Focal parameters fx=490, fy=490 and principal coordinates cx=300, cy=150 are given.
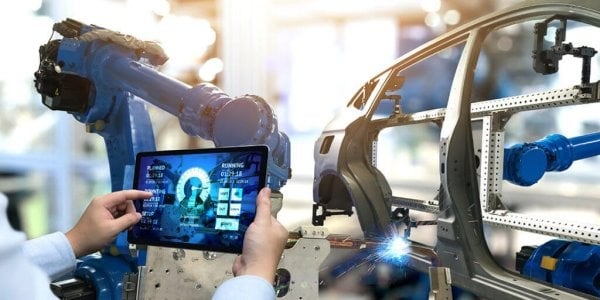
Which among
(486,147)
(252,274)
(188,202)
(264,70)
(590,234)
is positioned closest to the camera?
(252,274)

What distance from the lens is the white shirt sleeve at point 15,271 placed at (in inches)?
26.8

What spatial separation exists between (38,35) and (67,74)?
8.32ft

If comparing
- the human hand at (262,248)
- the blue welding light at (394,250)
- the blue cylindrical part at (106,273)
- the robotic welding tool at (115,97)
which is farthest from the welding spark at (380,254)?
the blue cylindrical part at (106,273)

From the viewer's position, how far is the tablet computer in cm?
138

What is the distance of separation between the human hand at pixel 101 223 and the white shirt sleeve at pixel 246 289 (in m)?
0.59

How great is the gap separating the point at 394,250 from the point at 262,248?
1.80 meters

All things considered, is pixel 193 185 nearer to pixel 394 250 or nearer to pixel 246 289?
pixel 246 289

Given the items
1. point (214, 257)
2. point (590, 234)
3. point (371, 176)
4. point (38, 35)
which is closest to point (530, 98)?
point (590, 234)

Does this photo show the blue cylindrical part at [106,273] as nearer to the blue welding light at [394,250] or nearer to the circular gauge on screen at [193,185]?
the circular gauge on screen at [193,185]

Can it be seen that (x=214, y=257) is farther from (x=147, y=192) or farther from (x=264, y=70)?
(x=264, y=70)

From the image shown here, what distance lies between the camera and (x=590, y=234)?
6.57 feet

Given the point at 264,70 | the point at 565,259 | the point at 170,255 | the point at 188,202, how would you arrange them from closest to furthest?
the point at 188,202
the point at 170,255
the point at 565,259
the point at 264,70

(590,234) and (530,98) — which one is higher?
(530,98)

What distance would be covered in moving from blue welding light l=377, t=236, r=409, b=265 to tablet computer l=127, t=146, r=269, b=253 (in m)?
1.25
